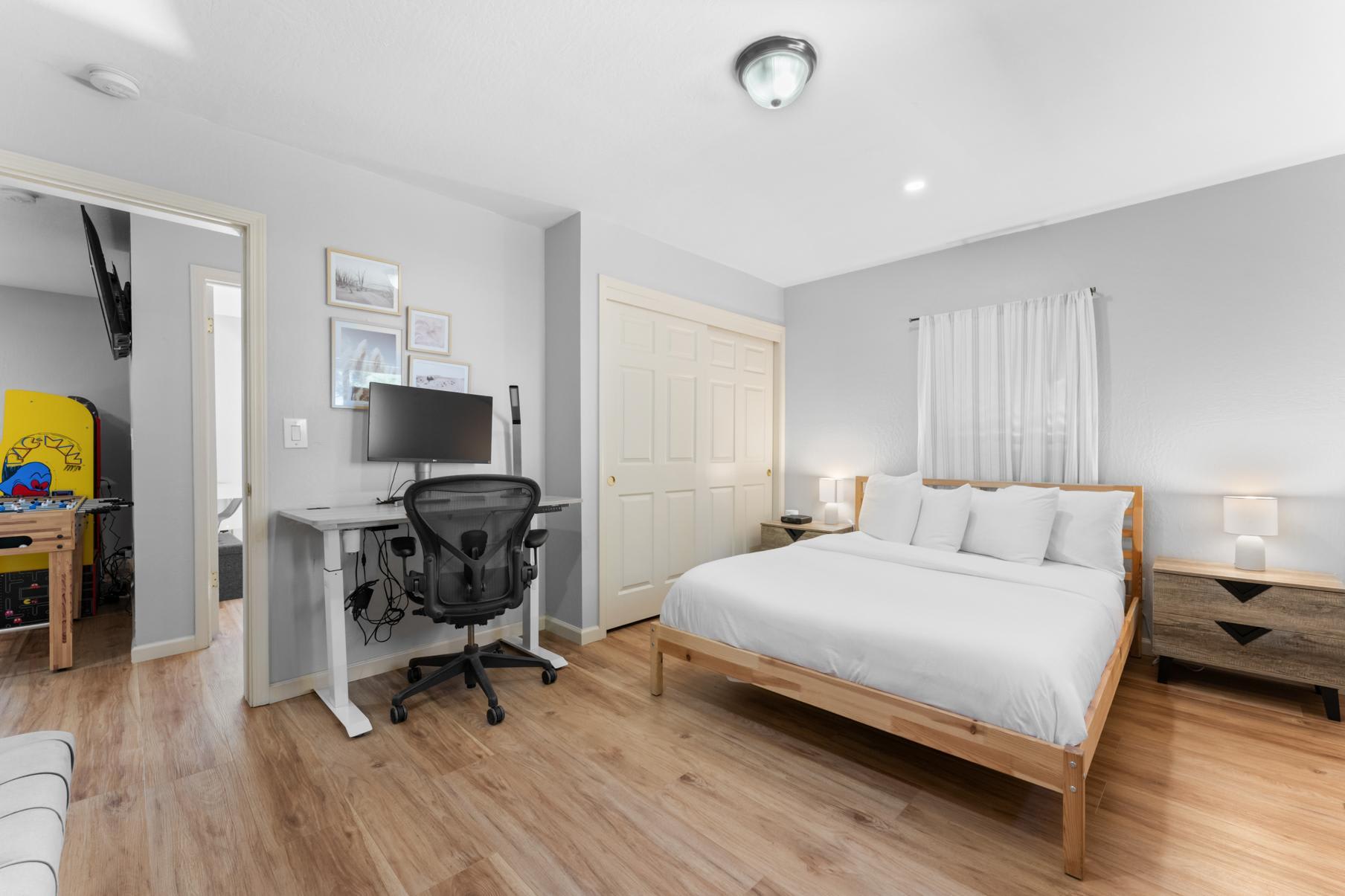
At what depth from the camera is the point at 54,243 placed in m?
3.72

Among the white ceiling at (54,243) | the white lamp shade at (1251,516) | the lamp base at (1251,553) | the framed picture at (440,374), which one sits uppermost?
the white ceiling at (54,243)

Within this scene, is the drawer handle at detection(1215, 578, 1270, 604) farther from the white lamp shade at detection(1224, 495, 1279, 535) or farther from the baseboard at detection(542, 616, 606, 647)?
the baseboard at detection(542, 616, 606, 647)

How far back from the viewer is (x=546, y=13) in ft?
6.01

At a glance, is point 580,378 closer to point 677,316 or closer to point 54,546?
point 677,316

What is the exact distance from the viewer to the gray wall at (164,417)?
10.2ft

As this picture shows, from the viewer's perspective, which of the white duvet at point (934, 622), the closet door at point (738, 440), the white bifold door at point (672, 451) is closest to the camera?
the white duvet at point (934, 622)

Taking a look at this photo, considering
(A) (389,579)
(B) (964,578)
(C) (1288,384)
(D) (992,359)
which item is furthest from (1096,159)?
(A) (389,579)

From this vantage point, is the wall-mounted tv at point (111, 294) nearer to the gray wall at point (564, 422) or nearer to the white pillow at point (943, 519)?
the gray wall at point (564, 422)

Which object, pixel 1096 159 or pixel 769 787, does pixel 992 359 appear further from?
pixel 769 787

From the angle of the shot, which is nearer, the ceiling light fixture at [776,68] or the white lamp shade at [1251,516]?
the ceiling light fixture at [776,68]

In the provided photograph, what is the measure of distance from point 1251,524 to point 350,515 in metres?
4.20

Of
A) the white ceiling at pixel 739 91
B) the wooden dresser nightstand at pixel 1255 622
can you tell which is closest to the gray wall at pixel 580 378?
the white ceiling at pixel 739 91

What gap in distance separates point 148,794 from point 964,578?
3.23 meters

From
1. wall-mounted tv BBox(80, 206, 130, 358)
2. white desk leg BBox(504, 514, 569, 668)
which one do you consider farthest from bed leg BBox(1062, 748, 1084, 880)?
wall-mounted tv BBox(80, 206, 130, 358)
